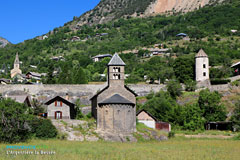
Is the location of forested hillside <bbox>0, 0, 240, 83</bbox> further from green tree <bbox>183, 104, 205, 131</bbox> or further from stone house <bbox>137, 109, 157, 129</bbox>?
stone house <bbox>137, 109, 157, 129</bbox>

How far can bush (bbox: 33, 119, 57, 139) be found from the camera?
3425cm

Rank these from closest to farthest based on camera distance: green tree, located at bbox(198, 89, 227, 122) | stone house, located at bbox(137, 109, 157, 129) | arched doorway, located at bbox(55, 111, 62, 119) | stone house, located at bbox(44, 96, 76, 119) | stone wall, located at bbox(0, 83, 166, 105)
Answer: stone house, located at bbox(44, 96, 76, 119)
arched doorway, located at bbox(55, 111, 62, 119)
stone house, located at bbox(137, 109, 157, 129)
green tree, located at bbox(198, 89, 227, 122)
stone wall, located at bbox(0, 83, 166, 105)

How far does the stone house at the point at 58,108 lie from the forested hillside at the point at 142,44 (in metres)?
22.8

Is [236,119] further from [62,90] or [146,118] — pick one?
[62,90]

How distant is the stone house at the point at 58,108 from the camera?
43.8 m

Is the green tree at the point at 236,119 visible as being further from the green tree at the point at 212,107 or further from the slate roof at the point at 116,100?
the slate roof at the point at 116,100

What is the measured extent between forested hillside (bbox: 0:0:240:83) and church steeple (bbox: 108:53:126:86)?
2440cm

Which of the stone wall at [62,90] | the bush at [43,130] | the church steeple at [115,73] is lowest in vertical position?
the bush at [43,130]

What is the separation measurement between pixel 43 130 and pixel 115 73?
12556mm

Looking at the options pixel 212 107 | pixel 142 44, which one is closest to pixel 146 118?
pixel 212 107

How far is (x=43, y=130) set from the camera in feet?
113

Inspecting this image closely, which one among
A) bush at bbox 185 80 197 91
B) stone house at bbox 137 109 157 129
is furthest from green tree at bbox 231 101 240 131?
bush at bbox 185 80 197 91

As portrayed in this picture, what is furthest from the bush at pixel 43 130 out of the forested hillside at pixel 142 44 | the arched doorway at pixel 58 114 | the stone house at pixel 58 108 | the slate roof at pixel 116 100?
the forested hillside at pixel 142 44

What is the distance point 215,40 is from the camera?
383 ft
